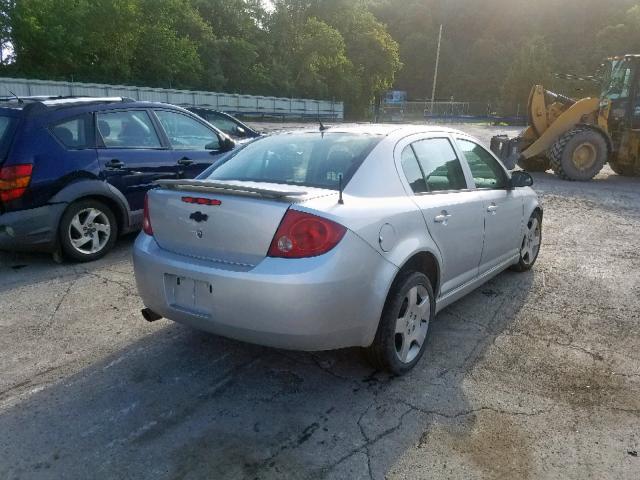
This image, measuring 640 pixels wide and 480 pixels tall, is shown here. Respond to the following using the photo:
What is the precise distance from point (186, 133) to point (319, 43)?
169 ft

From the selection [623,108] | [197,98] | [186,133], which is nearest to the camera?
[186,133]

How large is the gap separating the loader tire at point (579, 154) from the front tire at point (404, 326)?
10.8 m

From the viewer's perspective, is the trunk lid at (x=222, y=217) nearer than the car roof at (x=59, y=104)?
Yes

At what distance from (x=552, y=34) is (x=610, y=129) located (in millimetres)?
91591

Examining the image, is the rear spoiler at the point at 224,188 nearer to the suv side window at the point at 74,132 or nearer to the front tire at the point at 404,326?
the front tire at the point at 404,326

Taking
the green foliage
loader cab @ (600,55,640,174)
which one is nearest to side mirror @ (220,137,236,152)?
loader cab @ (600,55,640,174)

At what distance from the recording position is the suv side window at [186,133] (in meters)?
6.40

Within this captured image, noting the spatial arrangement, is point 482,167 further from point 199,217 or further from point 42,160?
point 42,160

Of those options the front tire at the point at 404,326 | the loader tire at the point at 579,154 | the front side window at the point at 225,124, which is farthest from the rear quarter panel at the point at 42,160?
the loader tire at the point at 579,154

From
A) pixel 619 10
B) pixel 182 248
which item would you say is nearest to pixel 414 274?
pixel 182 248

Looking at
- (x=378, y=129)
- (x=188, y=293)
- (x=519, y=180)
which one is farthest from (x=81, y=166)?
(x=519, y=180)

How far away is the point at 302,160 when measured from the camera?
140 inches

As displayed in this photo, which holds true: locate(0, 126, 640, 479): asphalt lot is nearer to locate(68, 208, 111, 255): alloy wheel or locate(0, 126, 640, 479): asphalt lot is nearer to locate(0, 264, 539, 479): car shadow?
locate(0, 264, 539, 479): car shadow

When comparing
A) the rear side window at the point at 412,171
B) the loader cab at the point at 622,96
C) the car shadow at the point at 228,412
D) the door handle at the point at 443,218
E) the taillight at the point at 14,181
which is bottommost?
the car shadow at the point at 228,412
